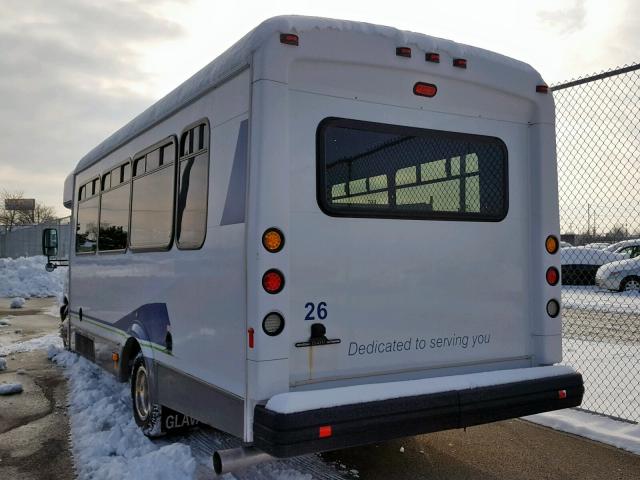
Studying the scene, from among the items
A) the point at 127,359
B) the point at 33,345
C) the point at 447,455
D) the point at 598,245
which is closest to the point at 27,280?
the point at 33,345

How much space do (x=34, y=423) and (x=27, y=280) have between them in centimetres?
1710

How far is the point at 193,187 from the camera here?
4.18 meters

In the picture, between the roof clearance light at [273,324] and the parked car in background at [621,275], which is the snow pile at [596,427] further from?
the parked car in background at [621,275]

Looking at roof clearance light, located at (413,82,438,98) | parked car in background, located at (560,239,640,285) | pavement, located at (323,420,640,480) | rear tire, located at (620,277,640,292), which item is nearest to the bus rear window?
roof clearance light, located at (413,82,438,98)

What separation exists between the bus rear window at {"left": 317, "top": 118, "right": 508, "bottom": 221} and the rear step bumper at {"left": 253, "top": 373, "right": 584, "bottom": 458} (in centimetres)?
118

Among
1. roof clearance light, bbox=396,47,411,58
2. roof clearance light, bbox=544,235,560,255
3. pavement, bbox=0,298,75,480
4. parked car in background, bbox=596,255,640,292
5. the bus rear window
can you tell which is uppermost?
roof clearance light, bbox=396,47,411,58

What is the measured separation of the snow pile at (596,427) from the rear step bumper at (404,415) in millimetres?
972

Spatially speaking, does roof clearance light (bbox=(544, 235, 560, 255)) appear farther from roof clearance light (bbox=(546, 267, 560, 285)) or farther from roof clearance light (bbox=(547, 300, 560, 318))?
roof clearance light (bbox=(547, 300, 560, 318))

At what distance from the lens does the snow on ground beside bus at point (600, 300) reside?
1359cm

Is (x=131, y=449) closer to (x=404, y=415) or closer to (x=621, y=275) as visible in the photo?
(x=404, y=415)

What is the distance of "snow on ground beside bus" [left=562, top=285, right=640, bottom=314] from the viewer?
13.6 metres

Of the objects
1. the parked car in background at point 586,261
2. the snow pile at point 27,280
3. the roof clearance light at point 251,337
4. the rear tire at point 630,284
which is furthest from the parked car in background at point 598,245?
the snow pile at point 27,280

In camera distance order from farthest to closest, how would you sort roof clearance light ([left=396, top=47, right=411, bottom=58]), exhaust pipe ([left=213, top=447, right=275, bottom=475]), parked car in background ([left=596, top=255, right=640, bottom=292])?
parked car in background ([left=596, top=255, right=640, bottom=292])
roof clearance light ([left=396, top=47, right=411, bottom=58])
exhaust pipe ([left=213, top=447, right=275, bottom=475])

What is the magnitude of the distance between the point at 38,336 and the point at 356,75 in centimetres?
972
